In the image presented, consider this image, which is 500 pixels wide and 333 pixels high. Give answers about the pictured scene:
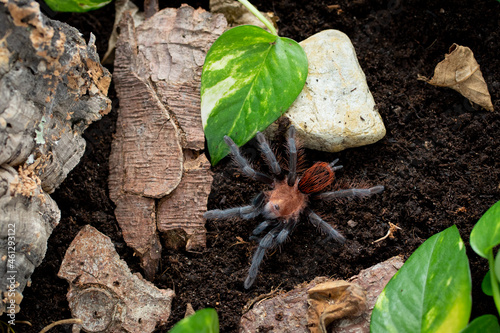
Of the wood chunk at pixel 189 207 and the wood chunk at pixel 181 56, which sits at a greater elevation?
the wood chunk at pixel 181 56

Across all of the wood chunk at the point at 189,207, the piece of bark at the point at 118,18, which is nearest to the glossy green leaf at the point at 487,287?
the wood chunk at the point at 189,207

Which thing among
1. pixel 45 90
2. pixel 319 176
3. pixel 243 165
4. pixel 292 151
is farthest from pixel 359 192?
pixel 45 90

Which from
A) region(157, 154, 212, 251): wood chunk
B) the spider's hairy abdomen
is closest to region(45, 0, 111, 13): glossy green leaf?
region(157, 154, 212, 251): wood chunk

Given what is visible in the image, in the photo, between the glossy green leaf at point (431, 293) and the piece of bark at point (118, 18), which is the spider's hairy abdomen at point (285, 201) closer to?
the glossy green leaf at point (431, 293)

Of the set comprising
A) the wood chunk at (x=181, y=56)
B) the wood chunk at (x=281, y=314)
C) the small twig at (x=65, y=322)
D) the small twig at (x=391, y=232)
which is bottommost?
the wood chunk at (x=281, y=314)

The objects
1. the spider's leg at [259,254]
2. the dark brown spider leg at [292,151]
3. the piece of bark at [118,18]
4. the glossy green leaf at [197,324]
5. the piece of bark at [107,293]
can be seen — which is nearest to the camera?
the glossy green leaf at [197,324]

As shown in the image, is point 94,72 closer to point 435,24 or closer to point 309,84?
point 309,84

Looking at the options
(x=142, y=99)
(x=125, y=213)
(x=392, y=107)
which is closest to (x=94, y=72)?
(x=142, y=99)
